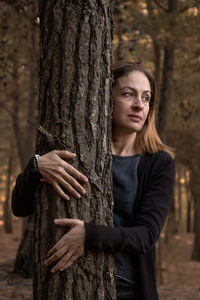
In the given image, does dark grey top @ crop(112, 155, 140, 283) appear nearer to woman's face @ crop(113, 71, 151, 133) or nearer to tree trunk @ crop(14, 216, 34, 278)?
woman's face @ crop(113, 71, 151, 133)

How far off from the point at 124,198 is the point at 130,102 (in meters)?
0.67

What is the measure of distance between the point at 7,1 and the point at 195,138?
8002mm

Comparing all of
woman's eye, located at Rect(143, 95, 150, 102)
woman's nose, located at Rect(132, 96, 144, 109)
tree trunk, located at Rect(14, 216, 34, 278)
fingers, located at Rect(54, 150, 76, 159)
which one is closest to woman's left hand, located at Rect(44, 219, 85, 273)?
fingers, located at Rect(54, 150, 76, 159)

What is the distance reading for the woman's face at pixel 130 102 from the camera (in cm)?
249

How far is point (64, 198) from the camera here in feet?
6.93

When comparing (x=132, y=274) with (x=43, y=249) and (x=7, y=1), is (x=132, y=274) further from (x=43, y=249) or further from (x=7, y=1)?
(x=7, y=1)

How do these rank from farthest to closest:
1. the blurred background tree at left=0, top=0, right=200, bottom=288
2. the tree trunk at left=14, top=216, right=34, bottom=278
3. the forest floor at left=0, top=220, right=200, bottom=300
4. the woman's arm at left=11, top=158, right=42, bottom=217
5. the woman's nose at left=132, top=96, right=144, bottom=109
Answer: the blurred background tree at left=0, top=0, right=200, bottom=288 < the tree trunk at left=14, top=216, right=34, bottom=278 < the forest floor at left=0, top=220, right=200, bottom=300 < the woman's nose at left=132, top=96, right=144, bottom=109 < the woman's arm at left=11, top=158, right=42, bottom=217

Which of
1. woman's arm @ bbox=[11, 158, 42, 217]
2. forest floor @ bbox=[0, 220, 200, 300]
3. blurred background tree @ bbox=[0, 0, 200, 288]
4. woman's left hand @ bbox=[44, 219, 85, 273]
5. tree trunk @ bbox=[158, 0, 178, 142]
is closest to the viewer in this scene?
woman's left hand @ bbox=[44, 219, 85, 273]

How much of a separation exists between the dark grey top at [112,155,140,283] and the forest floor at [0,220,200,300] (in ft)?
11.5

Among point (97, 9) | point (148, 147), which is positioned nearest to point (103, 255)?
point (148, 147)

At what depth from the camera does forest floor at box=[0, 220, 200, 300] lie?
5802 mm

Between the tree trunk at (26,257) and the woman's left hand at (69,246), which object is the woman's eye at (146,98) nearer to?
the woman's left hand at (69,246)

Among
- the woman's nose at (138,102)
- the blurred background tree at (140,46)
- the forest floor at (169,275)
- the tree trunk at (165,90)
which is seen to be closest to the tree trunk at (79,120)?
the woman's nose at (138,102)

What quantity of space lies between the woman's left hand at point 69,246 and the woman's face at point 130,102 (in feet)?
2.68
